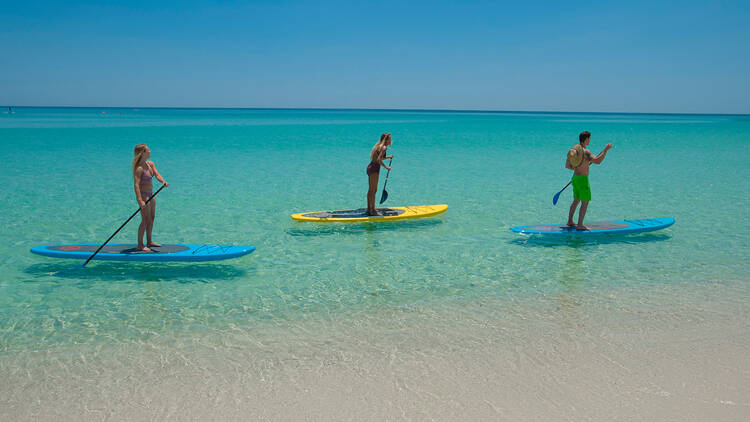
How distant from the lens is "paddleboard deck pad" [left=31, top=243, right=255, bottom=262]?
7.65m

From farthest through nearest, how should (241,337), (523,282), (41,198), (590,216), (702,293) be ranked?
(41,198)
(590,216)
(523,282)
(702,293)
(241,337)

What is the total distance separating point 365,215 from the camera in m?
11.6

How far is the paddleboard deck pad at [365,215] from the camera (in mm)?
11180

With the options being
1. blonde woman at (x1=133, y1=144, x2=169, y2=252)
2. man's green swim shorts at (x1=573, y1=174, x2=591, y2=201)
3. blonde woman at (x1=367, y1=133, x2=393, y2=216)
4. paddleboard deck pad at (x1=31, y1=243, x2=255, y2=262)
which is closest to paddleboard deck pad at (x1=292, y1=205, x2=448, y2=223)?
blonde woman at (x1=367, y1=133, x2=393, y2=216)

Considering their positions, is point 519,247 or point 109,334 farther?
point 519,247

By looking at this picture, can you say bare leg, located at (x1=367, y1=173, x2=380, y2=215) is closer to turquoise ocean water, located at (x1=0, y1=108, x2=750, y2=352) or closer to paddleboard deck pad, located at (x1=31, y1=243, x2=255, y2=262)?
turquoise ocean water, located at (x1=0, y1=108, x2=750, y2=352)

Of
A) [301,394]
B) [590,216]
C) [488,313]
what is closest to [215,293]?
[301,394]

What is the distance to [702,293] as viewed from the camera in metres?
7.11

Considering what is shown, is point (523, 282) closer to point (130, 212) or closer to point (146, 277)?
point (146, 277)

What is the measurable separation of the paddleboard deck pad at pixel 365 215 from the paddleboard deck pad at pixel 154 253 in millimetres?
3335

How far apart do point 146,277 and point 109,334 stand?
2.02 meters

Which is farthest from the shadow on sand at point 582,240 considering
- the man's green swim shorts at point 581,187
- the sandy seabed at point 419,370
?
the sandy seabed at point 419,370

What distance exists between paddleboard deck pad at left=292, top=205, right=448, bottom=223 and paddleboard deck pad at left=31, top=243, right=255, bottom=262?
333 cm

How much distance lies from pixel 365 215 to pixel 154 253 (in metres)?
4.85
